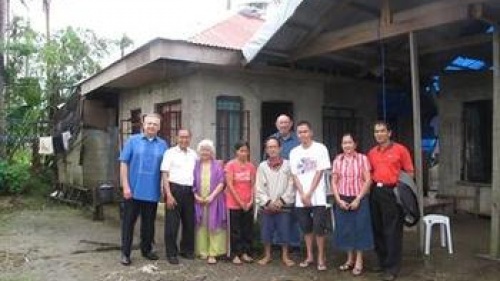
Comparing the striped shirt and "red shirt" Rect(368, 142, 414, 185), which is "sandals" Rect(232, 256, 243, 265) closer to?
the striped shirt

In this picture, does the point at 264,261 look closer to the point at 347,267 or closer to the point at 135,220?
the point at 347,267

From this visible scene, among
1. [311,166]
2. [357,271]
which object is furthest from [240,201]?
[357,271]

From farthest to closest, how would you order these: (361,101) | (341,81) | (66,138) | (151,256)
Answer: (66,138)
(361,101)
(341,81)
(151,256)

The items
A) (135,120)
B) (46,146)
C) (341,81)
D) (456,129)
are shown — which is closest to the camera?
(341,81)

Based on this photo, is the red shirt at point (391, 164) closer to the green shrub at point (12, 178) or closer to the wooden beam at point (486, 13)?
the wooden beam at point (486, 13)

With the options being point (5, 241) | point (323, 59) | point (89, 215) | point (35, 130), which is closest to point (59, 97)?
point (35, 130)

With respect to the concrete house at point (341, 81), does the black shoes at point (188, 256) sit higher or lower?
lower

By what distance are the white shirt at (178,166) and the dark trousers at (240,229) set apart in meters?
0.66

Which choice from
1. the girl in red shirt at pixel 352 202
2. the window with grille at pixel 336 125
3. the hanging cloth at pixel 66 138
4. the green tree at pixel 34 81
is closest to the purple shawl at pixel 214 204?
the girl in red shirt at pixel 352 202

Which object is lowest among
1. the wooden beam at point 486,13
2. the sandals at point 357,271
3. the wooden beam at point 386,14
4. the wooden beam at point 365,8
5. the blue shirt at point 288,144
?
the sandals at point 357,271

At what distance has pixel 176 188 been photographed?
22.5ft

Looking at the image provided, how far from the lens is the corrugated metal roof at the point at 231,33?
8695 millimetres

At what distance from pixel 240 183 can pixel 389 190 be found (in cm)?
173

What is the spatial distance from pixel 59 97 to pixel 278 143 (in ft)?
35.6
